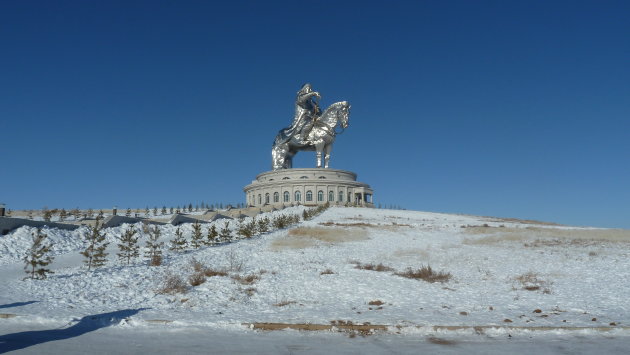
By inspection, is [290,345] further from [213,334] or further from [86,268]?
[86,268]

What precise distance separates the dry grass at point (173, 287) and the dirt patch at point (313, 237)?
8.01 m

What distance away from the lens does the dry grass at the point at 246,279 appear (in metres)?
12.0

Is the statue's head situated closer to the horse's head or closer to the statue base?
the horse's head

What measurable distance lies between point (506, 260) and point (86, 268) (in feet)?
49.4

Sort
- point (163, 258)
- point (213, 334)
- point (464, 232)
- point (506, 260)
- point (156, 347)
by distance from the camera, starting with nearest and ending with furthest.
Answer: point (156, 347) → point (213, 334) → point (163, 258) → point (506, 260) → point (464, 232)

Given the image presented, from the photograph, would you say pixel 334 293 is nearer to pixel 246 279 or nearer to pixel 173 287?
pixel 246 279

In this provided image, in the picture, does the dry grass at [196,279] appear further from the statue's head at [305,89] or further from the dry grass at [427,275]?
the statue's head at [305,89]

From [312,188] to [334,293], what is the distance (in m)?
55.0

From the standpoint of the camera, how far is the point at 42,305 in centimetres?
930

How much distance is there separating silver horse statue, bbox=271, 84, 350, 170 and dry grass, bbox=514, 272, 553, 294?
180 ft

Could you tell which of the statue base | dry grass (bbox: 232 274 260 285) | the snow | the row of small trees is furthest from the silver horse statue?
dry grass (bbox: 232 274 260 285)

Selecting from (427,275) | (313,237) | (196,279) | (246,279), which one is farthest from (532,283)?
(313,237)

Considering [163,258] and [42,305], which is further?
[163,258]

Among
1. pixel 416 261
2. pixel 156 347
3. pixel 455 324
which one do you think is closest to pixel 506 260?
pixel 416 261
